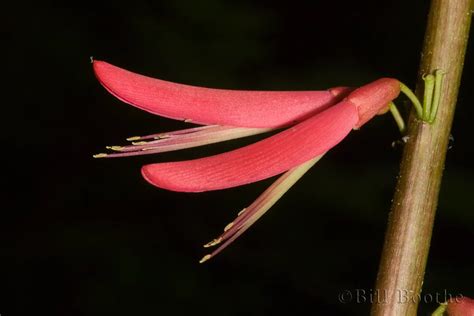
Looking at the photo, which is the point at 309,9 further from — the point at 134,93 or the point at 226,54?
the point at 134,93

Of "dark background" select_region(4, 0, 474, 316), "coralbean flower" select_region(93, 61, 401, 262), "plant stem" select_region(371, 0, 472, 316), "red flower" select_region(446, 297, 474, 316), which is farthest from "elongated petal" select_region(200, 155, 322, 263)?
"dark background" select_region(4, 0, 474, 316)

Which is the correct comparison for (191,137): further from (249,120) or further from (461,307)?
(461,307)

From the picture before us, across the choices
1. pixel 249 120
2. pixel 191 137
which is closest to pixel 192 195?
pixel 191 137

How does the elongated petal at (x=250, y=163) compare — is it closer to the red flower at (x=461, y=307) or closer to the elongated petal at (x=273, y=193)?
the elongated petal at (x=273, y=193)

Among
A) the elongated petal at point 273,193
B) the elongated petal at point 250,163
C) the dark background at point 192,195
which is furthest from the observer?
the dark background at point 192,195

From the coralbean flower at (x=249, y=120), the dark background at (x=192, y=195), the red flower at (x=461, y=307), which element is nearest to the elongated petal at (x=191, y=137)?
the coralbean flower at (x=249, y=120)

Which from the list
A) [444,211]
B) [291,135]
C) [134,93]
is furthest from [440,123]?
[444,211]
